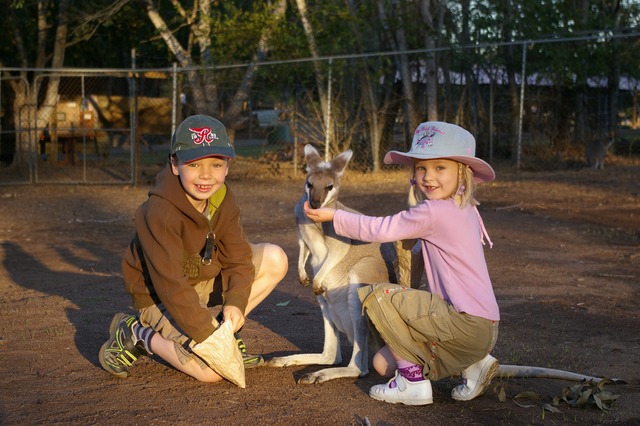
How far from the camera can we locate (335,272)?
13.0 feet

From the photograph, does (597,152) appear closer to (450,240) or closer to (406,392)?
(450,240)

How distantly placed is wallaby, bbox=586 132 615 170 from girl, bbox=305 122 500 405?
1298cm

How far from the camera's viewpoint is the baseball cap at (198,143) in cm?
360

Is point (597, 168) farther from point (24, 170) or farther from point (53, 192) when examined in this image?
point (24, 170)

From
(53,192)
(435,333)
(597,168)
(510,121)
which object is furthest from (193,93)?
(435,333)

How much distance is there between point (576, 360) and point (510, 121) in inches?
492

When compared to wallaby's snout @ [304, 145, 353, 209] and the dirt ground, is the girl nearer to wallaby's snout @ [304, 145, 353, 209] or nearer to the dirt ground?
the dirt ground

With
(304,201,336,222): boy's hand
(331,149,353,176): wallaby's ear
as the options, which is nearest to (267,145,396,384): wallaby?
(331,149,353,176): wallaby's ear

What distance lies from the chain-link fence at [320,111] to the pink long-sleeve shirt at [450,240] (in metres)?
9.71

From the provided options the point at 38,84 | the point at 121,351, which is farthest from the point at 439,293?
the point at 38,84

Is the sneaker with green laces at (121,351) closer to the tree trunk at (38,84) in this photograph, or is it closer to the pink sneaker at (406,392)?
the pink sneaker at (406,392)

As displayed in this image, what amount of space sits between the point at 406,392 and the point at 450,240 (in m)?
0.66

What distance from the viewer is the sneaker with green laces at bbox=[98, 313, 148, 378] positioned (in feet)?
12.3

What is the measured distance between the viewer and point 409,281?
12.3ft
